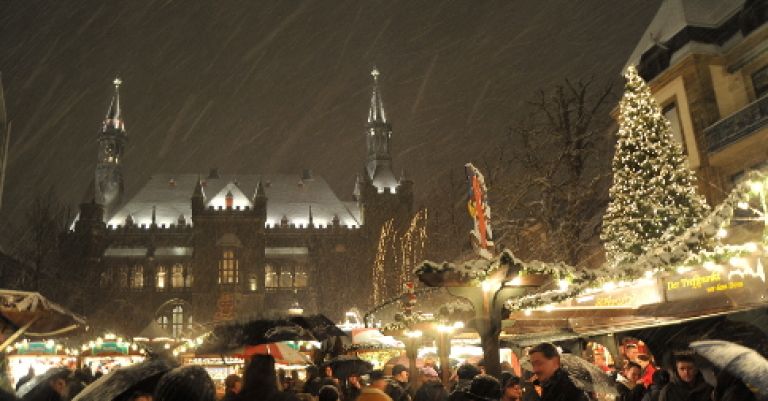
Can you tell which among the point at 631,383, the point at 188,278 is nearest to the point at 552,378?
the point at 631,383

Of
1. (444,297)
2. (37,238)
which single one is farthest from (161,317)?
(444,297)

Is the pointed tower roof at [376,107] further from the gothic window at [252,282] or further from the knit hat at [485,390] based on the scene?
the knit hat at [485,390]

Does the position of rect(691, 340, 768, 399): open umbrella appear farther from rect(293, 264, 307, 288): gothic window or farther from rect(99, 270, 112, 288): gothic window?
rect(99, 270, 112, 288): gothic window

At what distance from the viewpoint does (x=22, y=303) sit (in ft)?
24.4

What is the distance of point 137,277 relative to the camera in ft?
202

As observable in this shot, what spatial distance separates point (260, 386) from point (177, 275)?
61829mm

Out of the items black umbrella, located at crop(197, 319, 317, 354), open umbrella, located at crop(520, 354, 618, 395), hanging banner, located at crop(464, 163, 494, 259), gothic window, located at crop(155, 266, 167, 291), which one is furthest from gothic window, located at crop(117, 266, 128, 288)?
open umbrella, located at crop(520, 354, 618, 395)

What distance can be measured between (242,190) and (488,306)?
6446cm

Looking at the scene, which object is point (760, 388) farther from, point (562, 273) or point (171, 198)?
point (171, 198)

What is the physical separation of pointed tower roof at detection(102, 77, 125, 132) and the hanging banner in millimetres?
74885

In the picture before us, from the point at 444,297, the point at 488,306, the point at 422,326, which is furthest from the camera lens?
the point at 444,297

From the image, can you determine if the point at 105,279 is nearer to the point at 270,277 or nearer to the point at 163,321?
Answer: the point at 163,321

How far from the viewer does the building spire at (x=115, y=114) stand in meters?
76.9

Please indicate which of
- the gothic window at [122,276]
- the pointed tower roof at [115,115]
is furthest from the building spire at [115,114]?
the gothic window at [122,276]
